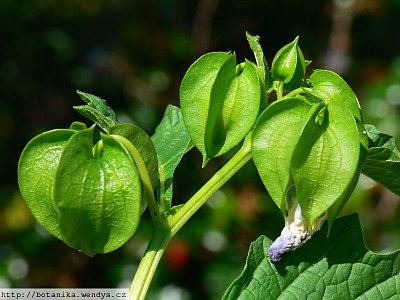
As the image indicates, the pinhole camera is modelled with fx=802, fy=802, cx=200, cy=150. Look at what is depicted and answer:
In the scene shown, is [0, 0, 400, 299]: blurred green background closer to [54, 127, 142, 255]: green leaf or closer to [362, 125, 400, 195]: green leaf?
[362, 125, 400, 195]: green leaf

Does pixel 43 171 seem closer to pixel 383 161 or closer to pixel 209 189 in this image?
pixel 209 189

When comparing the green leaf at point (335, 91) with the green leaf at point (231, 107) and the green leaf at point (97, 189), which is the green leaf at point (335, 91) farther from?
the green leaf at point (97, 189)

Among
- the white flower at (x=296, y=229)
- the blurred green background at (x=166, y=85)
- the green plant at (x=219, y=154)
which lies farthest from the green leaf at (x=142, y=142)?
the blurred green background at (x=166, y=85)

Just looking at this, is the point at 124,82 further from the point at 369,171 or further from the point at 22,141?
the point at 369,171

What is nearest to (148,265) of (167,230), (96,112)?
(167,230)

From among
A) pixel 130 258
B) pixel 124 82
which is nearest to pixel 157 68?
pixel 124 82

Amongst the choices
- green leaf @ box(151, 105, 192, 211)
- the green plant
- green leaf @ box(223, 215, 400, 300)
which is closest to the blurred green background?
green leaf @ box(151, 105, 192, 211)
